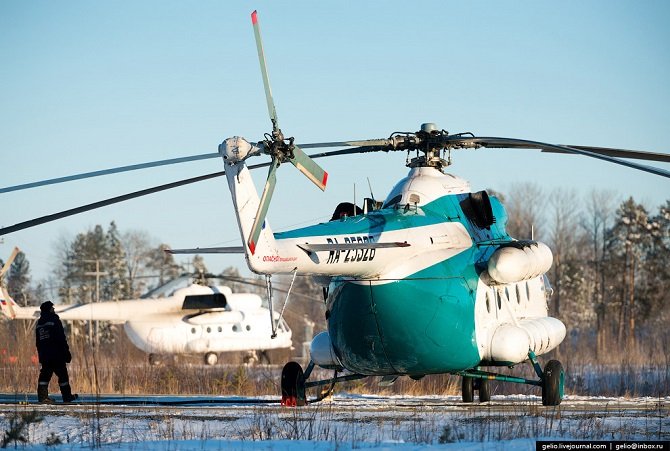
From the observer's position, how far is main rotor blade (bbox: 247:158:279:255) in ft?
45.2

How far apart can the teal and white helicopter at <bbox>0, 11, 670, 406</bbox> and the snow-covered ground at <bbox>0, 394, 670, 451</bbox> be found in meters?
0.96

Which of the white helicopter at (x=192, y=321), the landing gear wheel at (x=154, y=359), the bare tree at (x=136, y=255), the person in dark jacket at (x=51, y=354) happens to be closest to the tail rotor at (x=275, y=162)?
the person in dark jacket at (x=51, y=354)

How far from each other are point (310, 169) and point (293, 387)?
6405 mm

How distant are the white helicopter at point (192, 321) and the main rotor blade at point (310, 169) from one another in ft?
106

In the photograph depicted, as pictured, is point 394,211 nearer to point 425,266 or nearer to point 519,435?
point 425,266

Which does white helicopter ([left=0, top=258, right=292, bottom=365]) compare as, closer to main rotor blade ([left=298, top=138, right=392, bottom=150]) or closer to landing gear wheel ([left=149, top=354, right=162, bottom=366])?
landing gear wheel ([left=149, top=354, right=162, bottom=366])

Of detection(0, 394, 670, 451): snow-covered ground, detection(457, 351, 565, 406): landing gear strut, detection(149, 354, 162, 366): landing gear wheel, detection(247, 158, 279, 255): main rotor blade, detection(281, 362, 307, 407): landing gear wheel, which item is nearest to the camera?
detection(0, 394, 670, 451): snow-covered ground

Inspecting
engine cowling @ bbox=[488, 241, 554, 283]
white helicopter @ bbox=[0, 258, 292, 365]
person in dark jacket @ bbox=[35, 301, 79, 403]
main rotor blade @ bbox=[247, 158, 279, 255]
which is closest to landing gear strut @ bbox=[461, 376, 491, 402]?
engine cowling @ bbox=[488, 241, 554, 283]

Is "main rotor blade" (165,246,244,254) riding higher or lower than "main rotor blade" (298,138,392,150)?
lower

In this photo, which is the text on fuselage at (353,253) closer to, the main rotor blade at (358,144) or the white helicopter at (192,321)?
the main rotor blade at (358,144)

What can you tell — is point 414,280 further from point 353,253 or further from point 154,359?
point 154,359

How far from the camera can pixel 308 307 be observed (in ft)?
384

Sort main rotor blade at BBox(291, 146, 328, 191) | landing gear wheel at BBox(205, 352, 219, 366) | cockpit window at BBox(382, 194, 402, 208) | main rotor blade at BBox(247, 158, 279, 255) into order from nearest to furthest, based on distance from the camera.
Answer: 1. main rotor blade at BBox(291, 146, 328, 191)
2. main rotor blade at BBox(247, 158, 279, 255)
3. cockpit window at BBox(382, 194, 402, 208)
4. landing gear wheel at BBox(205, 352, 219, 366)

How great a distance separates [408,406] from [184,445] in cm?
810
